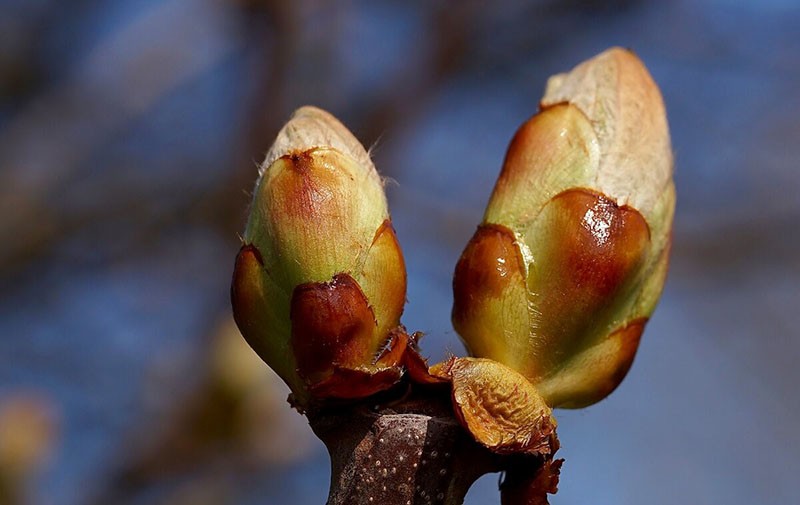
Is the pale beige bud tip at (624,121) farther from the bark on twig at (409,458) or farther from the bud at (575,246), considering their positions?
the bark on twig at (409,458)

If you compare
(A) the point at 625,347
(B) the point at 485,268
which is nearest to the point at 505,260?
(B) the point at 485,268

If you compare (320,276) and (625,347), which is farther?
(625,347)

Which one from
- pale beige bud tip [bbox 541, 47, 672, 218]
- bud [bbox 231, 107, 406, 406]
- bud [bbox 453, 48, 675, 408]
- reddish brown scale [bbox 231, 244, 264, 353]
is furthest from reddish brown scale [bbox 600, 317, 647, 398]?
reddish brown scale [bbox 231, 244, 264, 353]

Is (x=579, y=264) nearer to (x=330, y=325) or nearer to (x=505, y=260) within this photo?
(x=505, y=260)

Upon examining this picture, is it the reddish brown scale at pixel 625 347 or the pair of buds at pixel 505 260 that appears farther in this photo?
the reddish brown scale at pixel 625 347

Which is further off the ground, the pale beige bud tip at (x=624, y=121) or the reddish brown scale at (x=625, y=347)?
the pale beige bud tip at (x=624, y=121)

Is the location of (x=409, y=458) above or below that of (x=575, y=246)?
below

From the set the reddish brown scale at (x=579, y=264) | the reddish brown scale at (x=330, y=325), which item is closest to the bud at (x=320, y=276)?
the reddish brown scale at (x=330, y=325)
